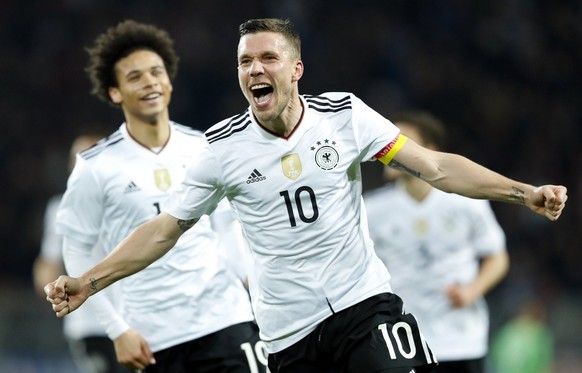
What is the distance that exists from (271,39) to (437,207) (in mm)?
3130

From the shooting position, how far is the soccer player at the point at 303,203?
466 centimetres

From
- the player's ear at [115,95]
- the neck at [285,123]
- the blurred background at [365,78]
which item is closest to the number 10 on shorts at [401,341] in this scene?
Answer: the neck at [285,123]

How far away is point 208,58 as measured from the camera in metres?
14.9

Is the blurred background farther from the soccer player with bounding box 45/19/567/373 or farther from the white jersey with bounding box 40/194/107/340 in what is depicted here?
the soccer player with bounding box 45/19/567/373

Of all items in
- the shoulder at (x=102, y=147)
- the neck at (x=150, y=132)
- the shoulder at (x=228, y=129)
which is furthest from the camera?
the neck at (x=150, y=132)

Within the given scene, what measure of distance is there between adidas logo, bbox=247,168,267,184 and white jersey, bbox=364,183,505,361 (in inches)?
111

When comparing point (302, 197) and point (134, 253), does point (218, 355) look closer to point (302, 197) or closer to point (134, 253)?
point (134, 253)

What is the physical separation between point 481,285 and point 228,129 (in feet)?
10.1

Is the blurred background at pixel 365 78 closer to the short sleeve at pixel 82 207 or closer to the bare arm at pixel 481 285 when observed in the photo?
the bare arm at pixel 481 285

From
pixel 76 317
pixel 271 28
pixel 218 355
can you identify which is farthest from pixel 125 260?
pixel 76 317

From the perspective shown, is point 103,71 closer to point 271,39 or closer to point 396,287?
point 271,39

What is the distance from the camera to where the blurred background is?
1353cm

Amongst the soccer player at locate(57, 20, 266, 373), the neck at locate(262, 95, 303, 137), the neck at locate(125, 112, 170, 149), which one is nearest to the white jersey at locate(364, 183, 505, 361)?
the soccer player at locate(57, 20, 266, 373)

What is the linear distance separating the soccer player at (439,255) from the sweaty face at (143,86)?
6.38ft
